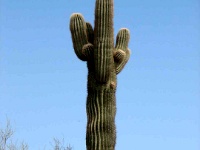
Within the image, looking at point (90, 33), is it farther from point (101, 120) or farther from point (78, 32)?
point (101, 120)

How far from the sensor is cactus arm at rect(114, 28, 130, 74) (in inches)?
390

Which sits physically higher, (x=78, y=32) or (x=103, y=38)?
(x=78, y=32)

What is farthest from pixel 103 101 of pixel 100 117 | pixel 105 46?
pixel 105 46

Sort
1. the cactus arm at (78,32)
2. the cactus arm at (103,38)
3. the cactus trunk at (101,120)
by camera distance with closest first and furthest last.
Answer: the cactus trunk at (101,120), the cactus arm at (103,38), the cactus arm at (78,32)

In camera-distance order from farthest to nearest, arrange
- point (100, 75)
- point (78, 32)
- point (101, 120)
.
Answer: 1. point (78, 32)
2. point (100, 75)
3. point (101, 120)

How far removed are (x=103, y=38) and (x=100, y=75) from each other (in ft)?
2.43

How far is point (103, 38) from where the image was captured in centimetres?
944

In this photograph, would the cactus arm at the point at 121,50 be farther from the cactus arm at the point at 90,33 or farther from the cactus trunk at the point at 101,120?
the cactus trunk at the point at 101,120

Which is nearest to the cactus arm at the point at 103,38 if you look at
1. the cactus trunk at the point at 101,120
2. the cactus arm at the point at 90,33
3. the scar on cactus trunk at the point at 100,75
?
the scar on cactus trunk at the point at 100,75

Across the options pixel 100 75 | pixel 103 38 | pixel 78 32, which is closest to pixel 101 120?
pixel 100 75

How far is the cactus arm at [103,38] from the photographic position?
30.9 feet

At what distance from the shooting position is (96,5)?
954 centimetres

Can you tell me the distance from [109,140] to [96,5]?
2.70 metres

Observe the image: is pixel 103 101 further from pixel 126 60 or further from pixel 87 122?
pixel 126 60
